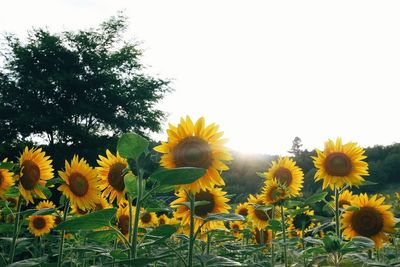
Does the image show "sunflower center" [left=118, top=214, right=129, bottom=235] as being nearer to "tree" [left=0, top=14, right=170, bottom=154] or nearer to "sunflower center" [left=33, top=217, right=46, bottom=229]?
"sunflower center" [left=33, top=217, right=46, bottom=229]

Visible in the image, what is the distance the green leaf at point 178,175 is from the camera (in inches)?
77.4

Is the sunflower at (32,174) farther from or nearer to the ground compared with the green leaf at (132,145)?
farther from the ground

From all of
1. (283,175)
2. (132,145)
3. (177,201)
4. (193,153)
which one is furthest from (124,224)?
(132,145)

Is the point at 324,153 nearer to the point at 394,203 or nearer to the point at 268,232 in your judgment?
the point at 268,232

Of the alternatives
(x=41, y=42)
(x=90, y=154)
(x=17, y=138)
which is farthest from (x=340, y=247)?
(x=41, y=42)

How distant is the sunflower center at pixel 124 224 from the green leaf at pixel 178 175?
2.97m

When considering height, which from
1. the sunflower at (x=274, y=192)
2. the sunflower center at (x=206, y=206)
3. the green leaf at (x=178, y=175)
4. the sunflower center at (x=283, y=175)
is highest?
the sunflower center at (x=283, y=175)

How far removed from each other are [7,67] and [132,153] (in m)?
30.8

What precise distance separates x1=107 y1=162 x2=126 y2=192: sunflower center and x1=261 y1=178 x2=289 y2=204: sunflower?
1799 millimetres

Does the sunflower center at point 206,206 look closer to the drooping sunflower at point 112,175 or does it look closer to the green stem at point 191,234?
the drooping sunflower at point 112,175

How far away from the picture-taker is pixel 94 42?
3219 centimetres

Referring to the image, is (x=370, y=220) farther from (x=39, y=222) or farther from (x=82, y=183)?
(x=39, y=222)

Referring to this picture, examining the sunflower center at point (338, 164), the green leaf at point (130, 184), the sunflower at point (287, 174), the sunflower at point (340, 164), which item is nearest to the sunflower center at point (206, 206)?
the sunflower at point (340, 164)

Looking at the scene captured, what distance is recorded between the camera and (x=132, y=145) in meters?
2.31
